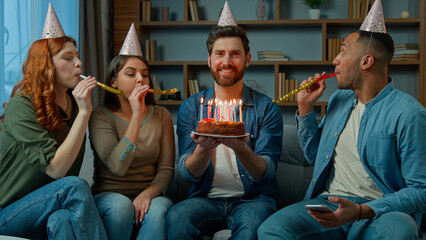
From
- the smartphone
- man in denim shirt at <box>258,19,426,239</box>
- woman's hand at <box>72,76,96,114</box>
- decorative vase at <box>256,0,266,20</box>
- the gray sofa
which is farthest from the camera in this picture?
decorative vase at <box>256,0,266,20</box>

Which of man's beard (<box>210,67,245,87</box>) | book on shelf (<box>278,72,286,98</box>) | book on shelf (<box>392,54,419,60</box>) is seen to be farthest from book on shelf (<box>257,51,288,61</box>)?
man's beard (<box>210,67,245,87</box>)

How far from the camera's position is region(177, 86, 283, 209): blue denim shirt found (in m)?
2.03

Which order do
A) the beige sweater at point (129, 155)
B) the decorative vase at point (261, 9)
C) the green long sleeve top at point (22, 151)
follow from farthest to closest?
the decorative vase at point (261, 9)
the beige sweater at point (129, 155)
the green long sleeve top at point (22, 151)

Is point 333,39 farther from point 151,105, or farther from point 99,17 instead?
point 151,105

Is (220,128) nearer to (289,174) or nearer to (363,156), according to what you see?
(363,156)

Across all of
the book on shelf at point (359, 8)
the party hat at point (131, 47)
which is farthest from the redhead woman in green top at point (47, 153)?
the book on shelf at point (359, 8)

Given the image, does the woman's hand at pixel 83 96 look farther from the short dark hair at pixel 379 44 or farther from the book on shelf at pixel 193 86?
the book on shelf at pixel 193 86

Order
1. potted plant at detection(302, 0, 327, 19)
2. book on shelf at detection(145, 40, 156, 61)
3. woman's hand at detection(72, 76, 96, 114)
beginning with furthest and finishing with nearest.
Answer: book on shelf at detection(145, 40, 156, 61), potted plant at detection(302, 0, 327, 19), woman's hand at detection(72, 76, 96, 114)

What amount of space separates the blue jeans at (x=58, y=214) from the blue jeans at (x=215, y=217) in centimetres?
31

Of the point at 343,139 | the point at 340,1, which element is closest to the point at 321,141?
the point at 343,139

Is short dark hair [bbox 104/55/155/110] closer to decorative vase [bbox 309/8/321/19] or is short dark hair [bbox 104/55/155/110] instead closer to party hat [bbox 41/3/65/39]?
party hat [bbox 41/3/65/39]

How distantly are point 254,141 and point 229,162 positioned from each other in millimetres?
158

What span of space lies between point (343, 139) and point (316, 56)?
337 cm

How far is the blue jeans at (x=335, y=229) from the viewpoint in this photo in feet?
5.11
